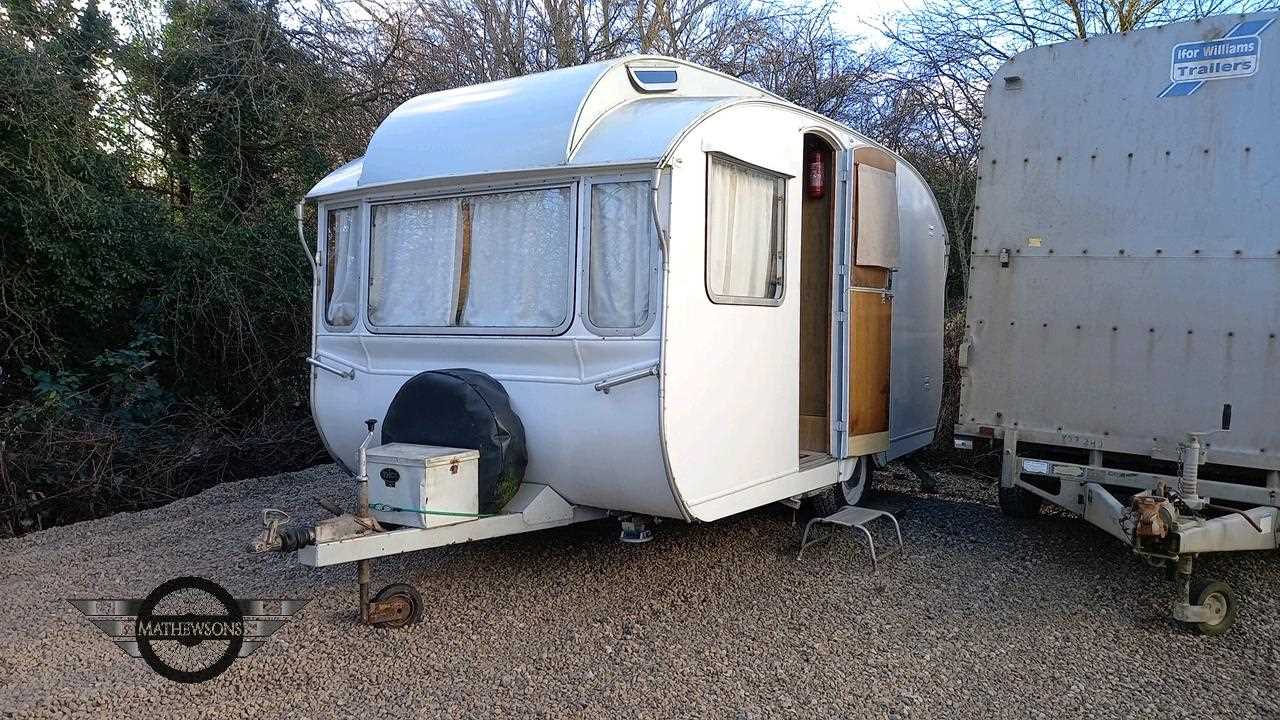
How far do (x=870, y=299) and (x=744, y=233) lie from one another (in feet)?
5.08

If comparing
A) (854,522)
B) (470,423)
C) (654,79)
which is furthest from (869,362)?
(470,423)

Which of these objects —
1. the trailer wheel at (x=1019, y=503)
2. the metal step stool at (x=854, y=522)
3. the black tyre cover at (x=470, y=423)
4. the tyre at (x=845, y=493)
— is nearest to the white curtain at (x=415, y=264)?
the black tyre cover at (x=470, y=423)

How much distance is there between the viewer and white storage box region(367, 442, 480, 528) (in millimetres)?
→ 4207

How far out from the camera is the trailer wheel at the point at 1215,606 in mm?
4543

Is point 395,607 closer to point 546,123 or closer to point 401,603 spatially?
point 401,603

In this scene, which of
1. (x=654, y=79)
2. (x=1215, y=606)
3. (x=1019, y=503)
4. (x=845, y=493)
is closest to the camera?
(x=1215, y=606)

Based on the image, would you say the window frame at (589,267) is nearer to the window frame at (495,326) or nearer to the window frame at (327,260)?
the window frame at (495,326)

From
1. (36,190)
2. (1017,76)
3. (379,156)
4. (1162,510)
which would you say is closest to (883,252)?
(1017,76)

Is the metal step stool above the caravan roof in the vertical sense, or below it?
below

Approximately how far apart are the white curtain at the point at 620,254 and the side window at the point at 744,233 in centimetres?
36

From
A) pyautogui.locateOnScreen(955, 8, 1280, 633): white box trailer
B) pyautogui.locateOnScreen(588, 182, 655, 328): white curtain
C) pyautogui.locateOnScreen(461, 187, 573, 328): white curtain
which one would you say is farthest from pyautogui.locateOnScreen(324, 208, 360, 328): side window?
pyautogui.locateOnScreen(955, 8, 1280, 633): white box trailer

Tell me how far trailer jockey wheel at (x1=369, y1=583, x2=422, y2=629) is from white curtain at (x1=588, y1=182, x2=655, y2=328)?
60.2 inches

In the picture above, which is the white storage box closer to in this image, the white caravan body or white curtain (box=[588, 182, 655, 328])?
the white caravan body

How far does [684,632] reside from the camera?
179 inches
